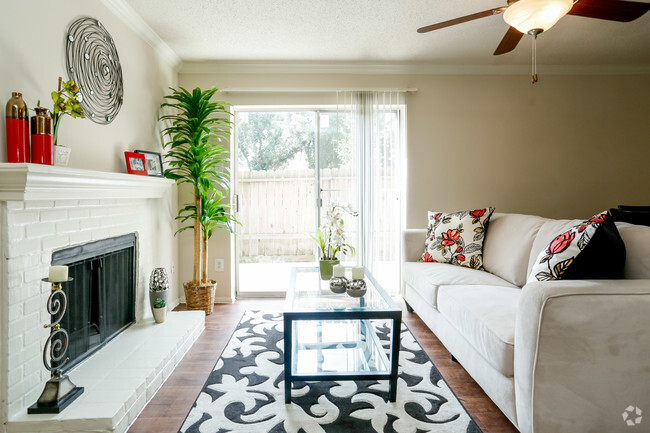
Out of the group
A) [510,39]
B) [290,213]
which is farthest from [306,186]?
[510,39]

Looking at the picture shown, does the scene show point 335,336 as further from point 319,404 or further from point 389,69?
point 389,69

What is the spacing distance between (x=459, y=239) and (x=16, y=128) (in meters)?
2.94

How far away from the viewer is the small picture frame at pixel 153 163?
3001mm

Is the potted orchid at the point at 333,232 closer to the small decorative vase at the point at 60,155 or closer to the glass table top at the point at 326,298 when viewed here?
the glass table top at the point at 326,298

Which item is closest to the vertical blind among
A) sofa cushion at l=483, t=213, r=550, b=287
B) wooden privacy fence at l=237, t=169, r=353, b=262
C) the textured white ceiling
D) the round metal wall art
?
the textured white ceiling

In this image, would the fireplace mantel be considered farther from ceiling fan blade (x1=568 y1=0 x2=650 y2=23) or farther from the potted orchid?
ceiling fan blade (x1=568 y1=0 x2=650 y2=23)

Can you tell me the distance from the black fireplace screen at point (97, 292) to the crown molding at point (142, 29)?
1.54 m

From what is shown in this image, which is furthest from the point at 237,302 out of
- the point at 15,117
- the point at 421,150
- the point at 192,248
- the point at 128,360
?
the point at 15,117

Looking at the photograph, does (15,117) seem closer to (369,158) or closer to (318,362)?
(318,362)

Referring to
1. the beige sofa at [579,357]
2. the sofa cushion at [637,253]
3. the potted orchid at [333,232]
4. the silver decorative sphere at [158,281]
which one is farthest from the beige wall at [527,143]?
the beige sofa at [579,357]

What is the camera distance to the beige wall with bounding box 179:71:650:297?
4.05m

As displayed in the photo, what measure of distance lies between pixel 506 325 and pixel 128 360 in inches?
78.5

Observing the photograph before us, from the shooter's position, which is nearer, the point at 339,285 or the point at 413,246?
the point at 339,285

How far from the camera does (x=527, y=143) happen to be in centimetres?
408
